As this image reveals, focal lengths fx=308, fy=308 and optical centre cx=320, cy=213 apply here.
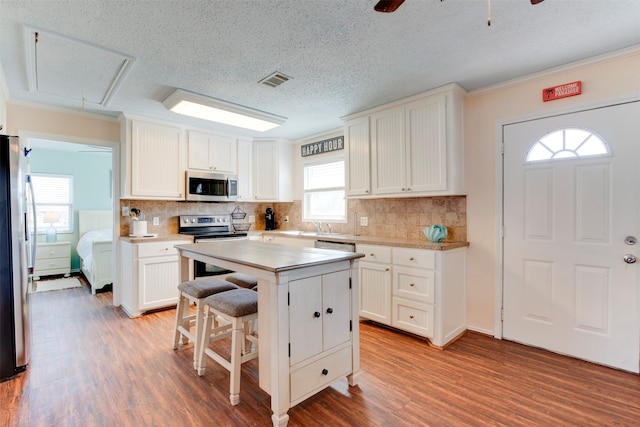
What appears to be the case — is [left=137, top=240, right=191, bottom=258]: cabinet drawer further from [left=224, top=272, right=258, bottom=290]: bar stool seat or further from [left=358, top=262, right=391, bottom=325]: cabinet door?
[left=358, top=262, right=391, bottom=325]: cabinet door

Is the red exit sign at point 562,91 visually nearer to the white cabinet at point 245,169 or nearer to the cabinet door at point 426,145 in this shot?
the cabinet door at point 426,145

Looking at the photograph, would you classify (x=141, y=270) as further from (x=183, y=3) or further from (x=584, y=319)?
(x=584, y=319)

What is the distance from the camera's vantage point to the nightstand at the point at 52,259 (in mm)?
5355

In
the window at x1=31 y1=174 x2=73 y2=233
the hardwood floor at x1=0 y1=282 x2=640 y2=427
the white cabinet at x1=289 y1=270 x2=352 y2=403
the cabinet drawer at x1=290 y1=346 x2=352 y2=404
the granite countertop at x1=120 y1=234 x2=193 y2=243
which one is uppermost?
the window at x1=31 y1=174 x2=73 y2=233

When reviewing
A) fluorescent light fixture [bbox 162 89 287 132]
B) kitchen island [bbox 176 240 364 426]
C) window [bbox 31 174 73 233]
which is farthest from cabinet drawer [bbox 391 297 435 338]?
window [bbox 31 174 73 233]

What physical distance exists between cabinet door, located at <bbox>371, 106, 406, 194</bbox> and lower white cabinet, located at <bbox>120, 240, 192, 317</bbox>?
8.23 ft

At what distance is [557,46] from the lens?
7.25 ft

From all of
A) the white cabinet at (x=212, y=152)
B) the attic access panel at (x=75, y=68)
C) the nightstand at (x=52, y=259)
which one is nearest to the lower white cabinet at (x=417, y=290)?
the white cabinet at (x=212, y=152)

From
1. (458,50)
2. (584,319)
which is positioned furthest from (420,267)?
(458,50)

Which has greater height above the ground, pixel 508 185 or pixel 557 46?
pixel 557 46

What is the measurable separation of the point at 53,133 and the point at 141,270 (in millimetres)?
1814

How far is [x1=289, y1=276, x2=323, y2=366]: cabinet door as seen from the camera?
1.77m

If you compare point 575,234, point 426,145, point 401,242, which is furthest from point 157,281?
point 575,234

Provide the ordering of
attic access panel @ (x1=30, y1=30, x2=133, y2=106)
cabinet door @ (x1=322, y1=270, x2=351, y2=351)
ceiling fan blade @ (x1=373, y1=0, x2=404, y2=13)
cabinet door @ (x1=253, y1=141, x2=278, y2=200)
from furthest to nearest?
cabinet door @ (x1=253, y1=141, x2=278, y2=200)
attic access panel @ (x1=30, y1=30, x2=133, y2=106)
cabinet door @ (x1=322, y1=270, x2=351, y2=351)
ceiling fan blade @ (x1=373, y1=0, x2=404, y2=13)
